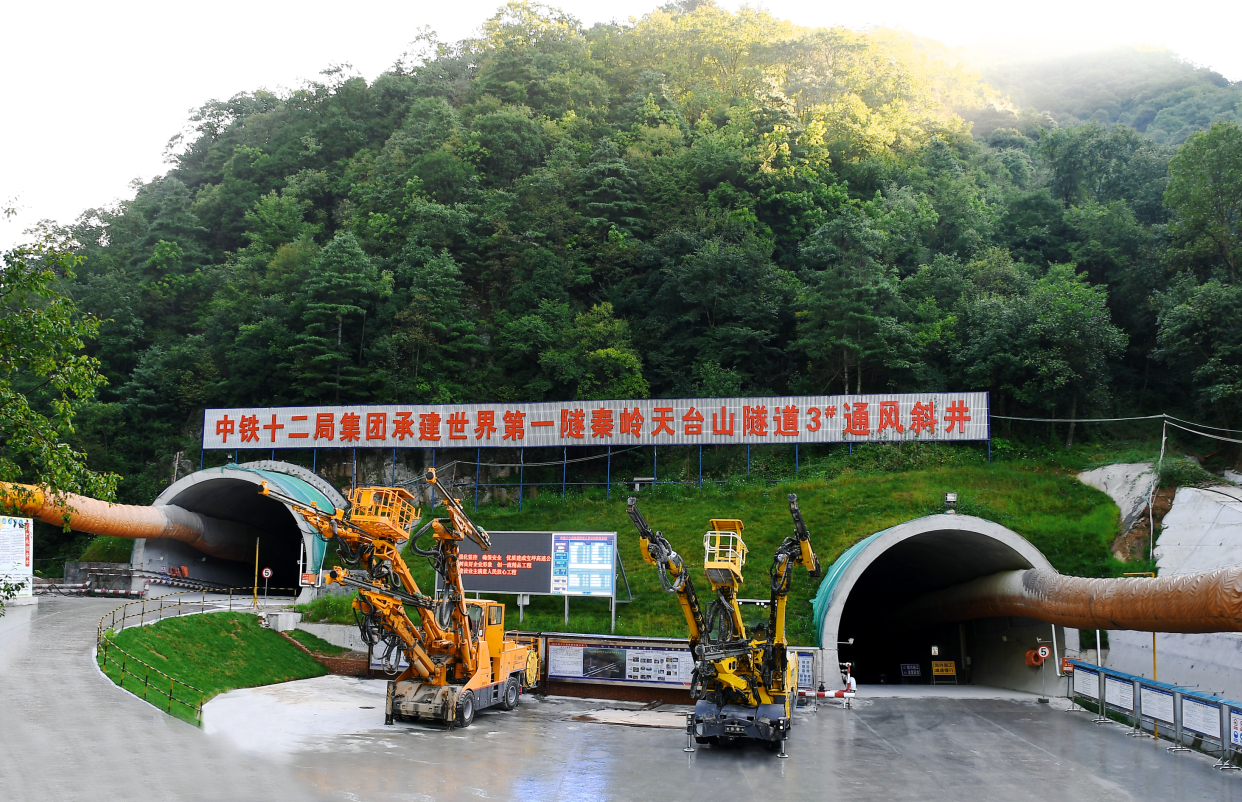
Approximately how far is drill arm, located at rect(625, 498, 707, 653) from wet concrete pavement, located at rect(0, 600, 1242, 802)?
2.73 metres

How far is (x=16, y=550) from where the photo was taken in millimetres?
29125

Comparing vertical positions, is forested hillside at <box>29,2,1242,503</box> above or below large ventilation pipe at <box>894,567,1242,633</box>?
above

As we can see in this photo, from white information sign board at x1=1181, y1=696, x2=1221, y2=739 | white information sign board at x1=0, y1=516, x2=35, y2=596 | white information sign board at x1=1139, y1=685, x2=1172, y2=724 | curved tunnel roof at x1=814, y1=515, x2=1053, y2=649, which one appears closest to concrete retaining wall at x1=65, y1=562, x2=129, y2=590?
white information sign board at x1=0, y1=516, x2=35, y2=596

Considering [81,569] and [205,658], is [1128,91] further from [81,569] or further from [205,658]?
[81,569]

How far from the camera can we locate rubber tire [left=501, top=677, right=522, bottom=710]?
73.8 ft

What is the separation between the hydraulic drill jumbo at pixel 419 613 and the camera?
60.8 feet

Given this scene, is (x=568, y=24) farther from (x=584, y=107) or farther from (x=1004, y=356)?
(x=1004, y=356)

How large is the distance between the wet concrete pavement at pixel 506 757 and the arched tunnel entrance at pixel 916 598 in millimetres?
4788

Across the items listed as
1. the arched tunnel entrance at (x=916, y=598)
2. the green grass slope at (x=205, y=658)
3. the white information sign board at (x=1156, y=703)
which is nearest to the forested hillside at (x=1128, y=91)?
the arched tunnel entrance at (x=916, y=598)

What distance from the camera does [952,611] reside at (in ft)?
103

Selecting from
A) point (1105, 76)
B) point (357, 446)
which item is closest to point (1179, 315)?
point (357, 446)

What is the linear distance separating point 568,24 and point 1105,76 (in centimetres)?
7689

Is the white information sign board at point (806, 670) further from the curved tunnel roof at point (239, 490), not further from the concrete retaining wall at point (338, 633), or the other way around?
the curved tunnel roof at point (239, 490)

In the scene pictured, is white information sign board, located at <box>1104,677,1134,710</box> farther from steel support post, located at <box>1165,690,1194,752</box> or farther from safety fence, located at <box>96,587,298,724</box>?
safety fence, located at <box>96,587,298,724</box>
